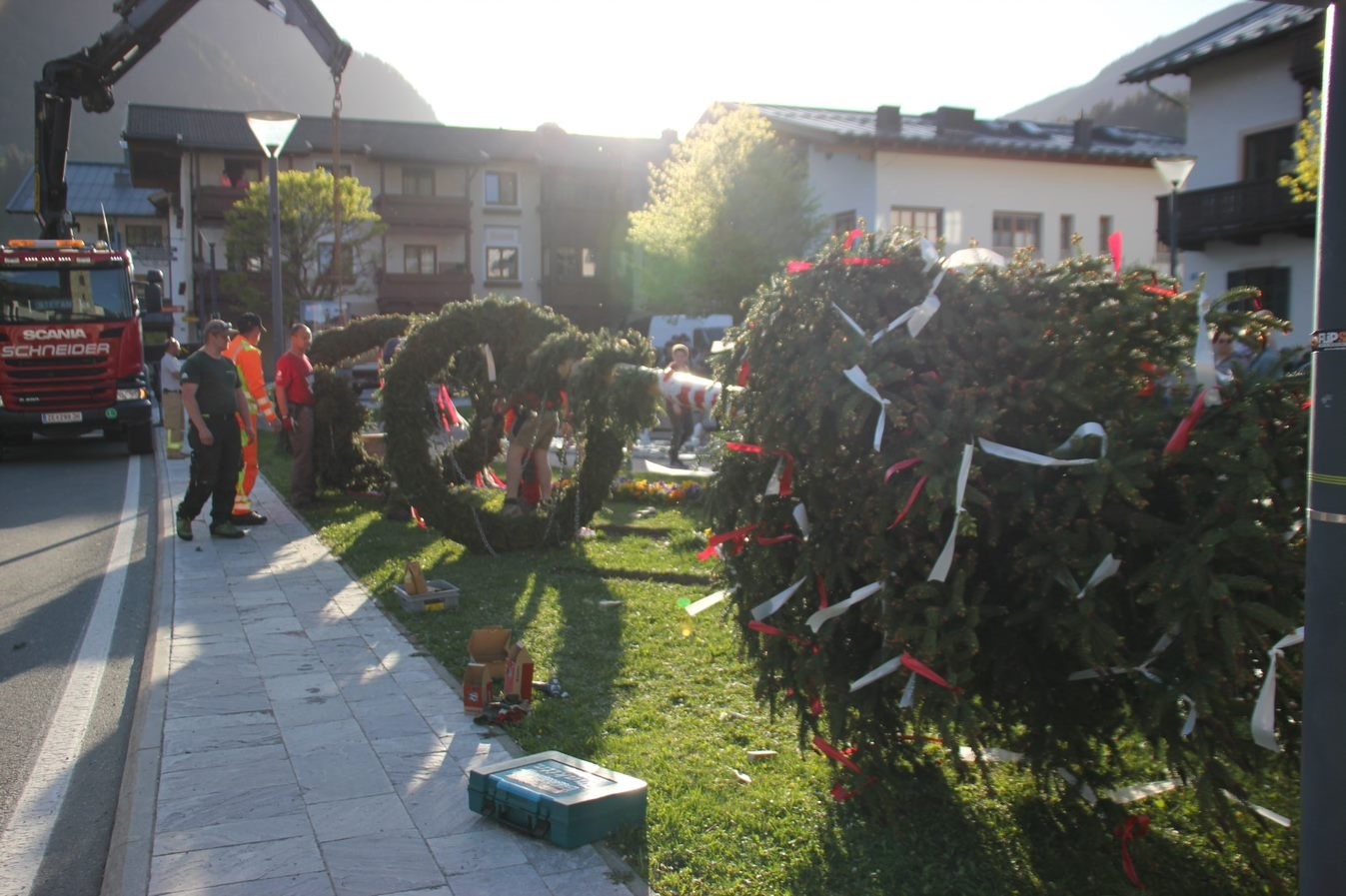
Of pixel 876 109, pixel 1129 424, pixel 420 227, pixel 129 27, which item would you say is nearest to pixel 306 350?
pixel 129 27

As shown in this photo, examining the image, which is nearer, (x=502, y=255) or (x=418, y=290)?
(x=418, y=290)

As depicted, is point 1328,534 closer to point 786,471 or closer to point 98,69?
point 786,471

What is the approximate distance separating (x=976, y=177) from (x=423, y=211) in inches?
1052

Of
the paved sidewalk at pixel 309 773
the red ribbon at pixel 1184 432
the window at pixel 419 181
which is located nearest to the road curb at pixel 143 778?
the paved sidewalk at pixel 309 773

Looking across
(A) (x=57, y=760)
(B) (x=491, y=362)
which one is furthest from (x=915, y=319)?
(B) (x=491, y=362)

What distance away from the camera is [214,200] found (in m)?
53.1

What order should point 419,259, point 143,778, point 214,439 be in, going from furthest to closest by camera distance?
point 419,259 < point 214,439 < point 143,778

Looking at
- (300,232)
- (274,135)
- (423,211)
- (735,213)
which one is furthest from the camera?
(423,211)

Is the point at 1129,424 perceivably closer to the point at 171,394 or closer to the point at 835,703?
the point at 835,703

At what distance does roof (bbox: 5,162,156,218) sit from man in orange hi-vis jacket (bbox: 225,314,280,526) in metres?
62.9

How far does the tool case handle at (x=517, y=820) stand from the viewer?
169 inches

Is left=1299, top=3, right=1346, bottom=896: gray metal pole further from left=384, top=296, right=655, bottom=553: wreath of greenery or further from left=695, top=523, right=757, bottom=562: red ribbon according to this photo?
left=384, top=296, right=655, bottom=553: wreath of greenery

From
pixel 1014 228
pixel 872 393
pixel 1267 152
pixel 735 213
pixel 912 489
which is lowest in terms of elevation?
pixel 912 489

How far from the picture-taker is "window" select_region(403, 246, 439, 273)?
56312 mm
